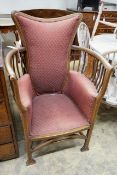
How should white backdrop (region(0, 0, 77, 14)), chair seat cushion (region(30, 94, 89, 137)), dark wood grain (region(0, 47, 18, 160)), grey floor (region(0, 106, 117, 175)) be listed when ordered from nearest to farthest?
dark wood grain (region(0, 47, 18, 160))
chair seat cushion (region(30, 94, 89, 137))
grey floor (region(0, 106, 117, 175))
white backdrop (region(0, 0, 77, 14))

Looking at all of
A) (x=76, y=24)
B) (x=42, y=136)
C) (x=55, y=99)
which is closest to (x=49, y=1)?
(x=76, y=24)

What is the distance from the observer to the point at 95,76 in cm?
153

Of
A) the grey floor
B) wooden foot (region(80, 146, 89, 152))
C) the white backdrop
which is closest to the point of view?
the grey floor

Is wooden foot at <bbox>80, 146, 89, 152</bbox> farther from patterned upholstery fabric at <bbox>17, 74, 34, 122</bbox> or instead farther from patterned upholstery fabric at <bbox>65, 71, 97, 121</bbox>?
patterned upholstery fabric at <bbox>17, 74, 34, 122</bbox>

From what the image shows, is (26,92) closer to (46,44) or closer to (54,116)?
(54,116)

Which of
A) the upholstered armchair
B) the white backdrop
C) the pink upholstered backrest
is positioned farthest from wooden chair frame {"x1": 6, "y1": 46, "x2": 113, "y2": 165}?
the white backdrop

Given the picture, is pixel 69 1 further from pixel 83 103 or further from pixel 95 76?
pixel 83 103

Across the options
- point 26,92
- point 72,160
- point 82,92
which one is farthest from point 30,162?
point 82,92

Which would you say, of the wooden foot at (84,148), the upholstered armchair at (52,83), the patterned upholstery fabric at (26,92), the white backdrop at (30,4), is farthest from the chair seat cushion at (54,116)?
the white backdrop at (30,4)

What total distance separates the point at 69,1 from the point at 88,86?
8.01 feet

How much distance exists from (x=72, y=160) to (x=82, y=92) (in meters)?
0.57

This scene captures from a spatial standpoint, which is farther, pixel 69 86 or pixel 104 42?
pixel 104 42

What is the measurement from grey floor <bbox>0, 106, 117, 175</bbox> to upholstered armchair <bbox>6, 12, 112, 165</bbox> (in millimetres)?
80

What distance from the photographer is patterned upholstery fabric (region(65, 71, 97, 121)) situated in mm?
1285
